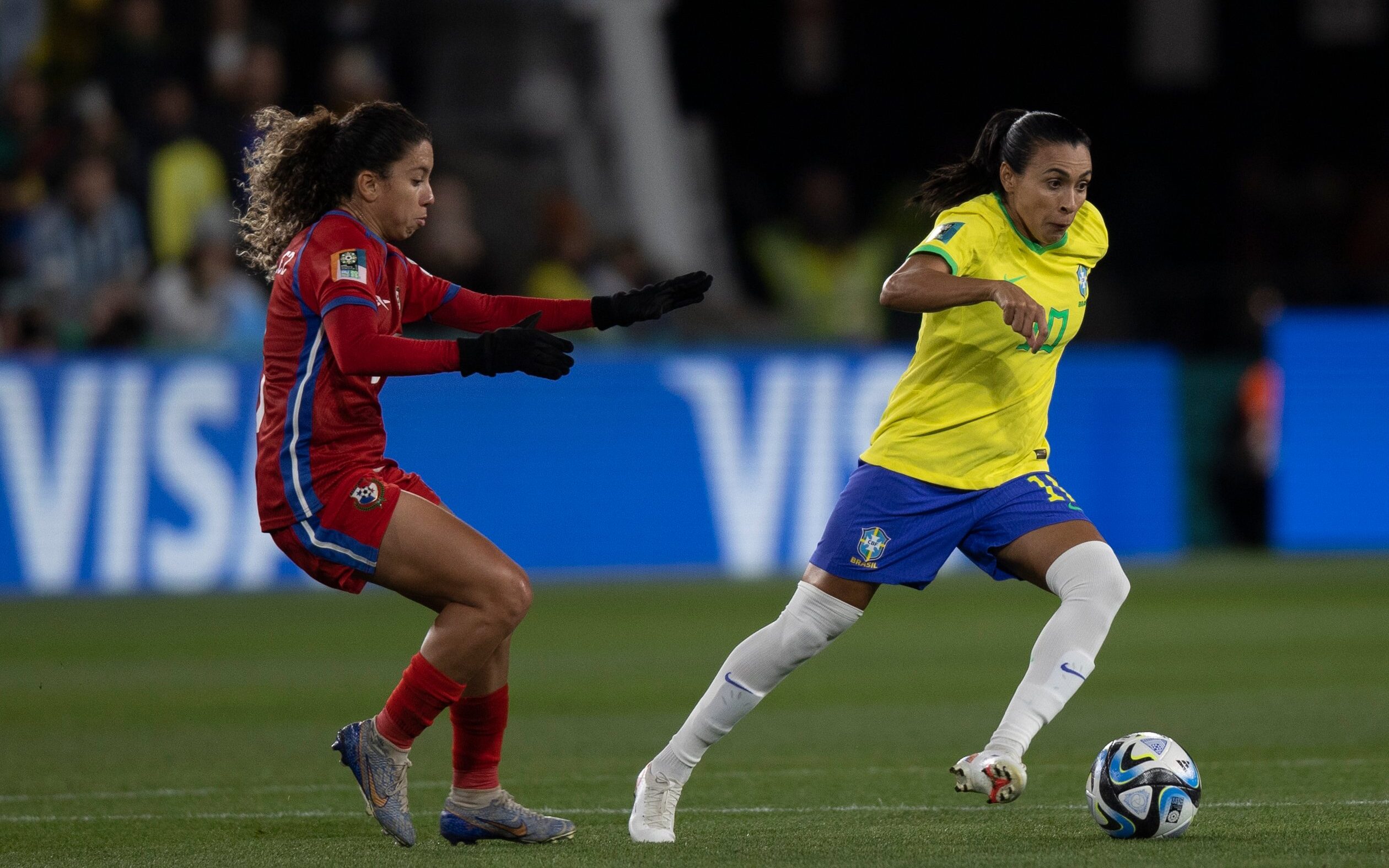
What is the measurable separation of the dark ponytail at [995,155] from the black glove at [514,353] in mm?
1364

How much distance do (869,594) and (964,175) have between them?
1285mm

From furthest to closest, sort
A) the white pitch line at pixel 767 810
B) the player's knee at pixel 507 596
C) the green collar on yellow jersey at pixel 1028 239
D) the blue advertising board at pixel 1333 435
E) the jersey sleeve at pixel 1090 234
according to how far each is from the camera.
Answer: the blue advertising board at pixel 1333 435 < the white pitch line at pixel 767 810 < the jersey sleeve at pixel 1090 234 < the green collar on yellow jersey at pixel 1028 239 < the player's knee at pixel 507 596

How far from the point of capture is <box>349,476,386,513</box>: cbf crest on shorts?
537cm

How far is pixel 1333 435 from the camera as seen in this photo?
16203mm

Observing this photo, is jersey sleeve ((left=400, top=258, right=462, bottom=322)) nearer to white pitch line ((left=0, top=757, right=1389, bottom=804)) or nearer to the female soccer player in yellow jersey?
the female soccer player in yellow jersey

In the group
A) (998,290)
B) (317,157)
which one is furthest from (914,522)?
(317,157)

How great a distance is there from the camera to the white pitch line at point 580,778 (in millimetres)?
6691

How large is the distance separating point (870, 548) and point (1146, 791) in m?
0.99

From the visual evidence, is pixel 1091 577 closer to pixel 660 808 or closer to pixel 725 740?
pixel 660 808

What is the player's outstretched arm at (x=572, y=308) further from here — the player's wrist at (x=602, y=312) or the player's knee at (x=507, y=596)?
the player's knee at (x=507, y=596)

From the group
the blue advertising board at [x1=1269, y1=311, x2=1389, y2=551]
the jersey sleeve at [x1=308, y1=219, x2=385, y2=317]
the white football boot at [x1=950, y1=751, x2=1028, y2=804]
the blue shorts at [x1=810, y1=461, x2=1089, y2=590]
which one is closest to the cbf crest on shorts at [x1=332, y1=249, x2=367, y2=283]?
the jersey sleeve at [x1=308, y1=219, x2=385, y2=317]

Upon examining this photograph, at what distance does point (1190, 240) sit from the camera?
19.9 metres

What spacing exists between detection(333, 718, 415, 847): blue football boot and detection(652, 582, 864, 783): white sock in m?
0.71

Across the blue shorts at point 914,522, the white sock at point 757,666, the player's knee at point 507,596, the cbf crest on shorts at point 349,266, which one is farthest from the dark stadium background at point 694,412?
the cbf crest on shorts at point 349,266
